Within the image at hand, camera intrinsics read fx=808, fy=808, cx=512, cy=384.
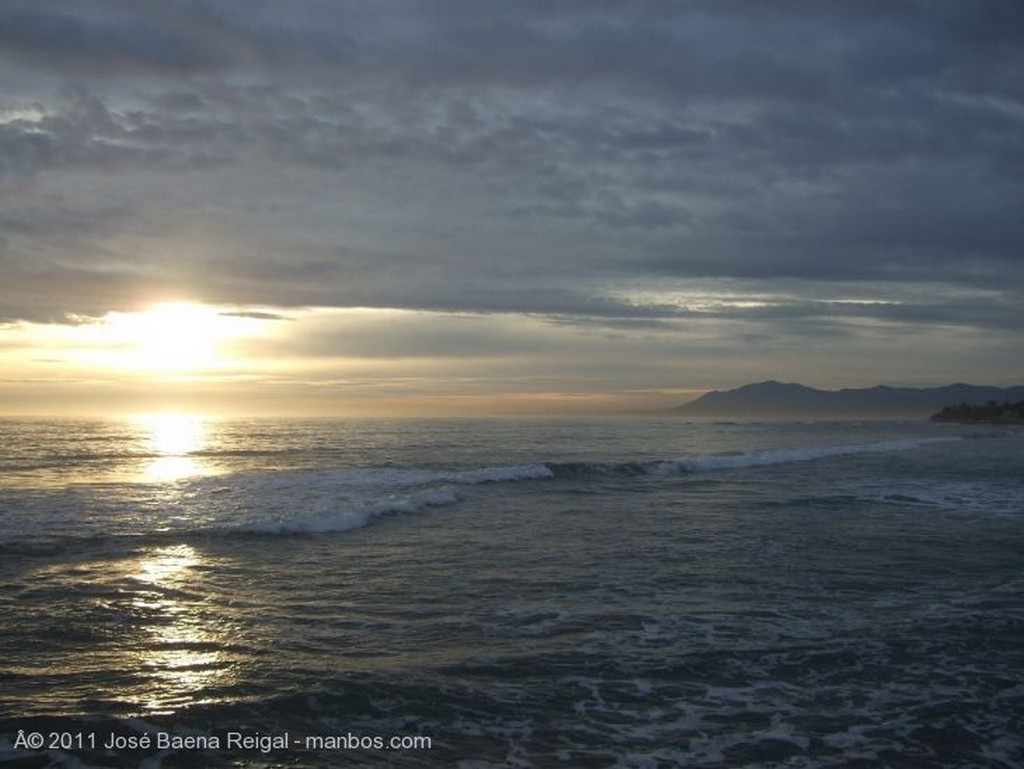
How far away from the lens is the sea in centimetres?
724

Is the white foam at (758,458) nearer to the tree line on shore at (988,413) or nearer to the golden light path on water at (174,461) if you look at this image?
the golden light path on water at (174,461)

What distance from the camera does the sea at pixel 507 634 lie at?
7.24 m

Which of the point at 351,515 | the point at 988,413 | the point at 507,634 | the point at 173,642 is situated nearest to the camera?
the point at 173,642

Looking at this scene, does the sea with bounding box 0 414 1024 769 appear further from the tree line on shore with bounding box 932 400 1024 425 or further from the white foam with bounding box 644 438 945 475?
the tree line on shore with bounding box 932 400 1024 425

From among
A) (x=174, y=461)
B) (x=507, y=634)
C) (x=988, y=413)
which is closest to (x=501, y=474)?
(x=174, y=461)

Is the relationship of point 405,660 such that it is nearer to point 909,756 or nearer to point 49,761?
point 49,761

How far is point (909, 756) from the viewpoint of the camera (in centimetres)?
695

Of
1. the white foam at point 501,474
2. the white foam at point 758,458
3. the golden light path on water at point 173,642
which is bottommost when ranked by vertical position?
the white foam at point 758,458

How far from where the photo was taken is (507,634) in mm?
10391

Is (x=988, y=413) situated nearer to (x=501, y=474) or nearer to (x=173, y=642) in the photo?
(x=501, y=474)

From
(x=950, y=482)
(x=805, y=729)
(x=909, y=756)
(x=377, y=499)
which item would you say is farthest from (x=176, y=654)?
(x=950, y=482)

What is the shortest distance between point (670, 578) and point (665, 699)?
5.58 m

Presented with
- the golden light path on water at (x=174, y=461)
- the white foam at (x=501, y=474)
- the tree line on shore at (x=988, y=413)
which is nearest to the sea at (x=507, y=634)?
the white foam at (x=501, y=474)

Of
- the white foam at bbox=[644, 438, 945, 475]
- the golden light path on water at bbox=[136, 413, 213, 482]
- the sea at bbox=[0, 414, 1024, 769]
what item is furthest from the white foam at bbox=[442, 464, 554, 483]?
the golden light path on water at bbox=[136, 413, 213, 482]
